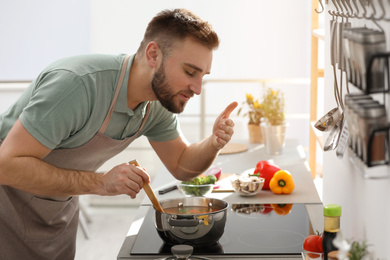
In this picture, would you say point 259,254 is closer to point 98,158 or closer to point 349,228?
point 349,228

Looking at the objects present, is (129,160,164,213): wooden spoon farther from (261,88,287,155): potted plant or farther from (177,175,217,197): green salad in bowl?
(261,88,287,155): potted plant

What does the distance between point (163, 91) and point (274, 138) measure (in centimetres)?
116

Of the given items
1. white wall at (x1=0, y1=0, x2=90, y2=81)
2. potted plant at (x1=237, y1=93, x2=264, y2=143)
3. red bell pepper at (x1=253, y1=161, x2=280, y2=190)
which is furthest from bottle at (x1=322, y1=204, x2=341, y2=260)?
white wall at (x1=0, y1=0, x2=90, y2=81)

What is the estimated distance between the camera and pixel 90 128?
6.10 ft

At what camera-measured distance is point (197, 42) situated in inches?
71.8

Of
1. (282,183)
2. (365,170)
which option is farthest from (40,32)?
(365,170)

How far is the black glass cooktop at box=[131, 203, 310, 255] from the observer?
1654 millimetres

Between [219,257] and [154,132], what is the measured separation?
689 millimetres

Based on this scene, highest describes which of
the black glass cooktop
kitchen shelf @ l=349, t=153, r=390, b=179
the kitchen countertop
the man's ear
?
the man's ear

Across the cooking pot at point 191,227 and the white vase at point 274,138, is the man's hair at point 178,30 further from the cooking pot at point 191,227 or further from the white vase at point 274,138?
the white vase at point 274,138

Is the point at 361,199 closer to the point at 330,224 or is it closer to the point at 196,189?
the point at 330,224

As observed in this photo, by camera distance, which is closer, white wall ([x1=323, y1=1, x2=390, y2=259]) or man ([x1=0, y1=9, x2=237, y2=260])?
white wall ([x1=323, y1=1, x2=390, y2=259])

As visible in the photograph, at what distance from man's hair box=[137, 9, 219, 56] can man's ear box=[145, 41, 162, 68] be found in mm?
15

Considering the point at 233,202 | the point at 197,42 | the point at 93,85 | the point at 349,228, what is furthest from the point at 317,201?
the point at 93,85
